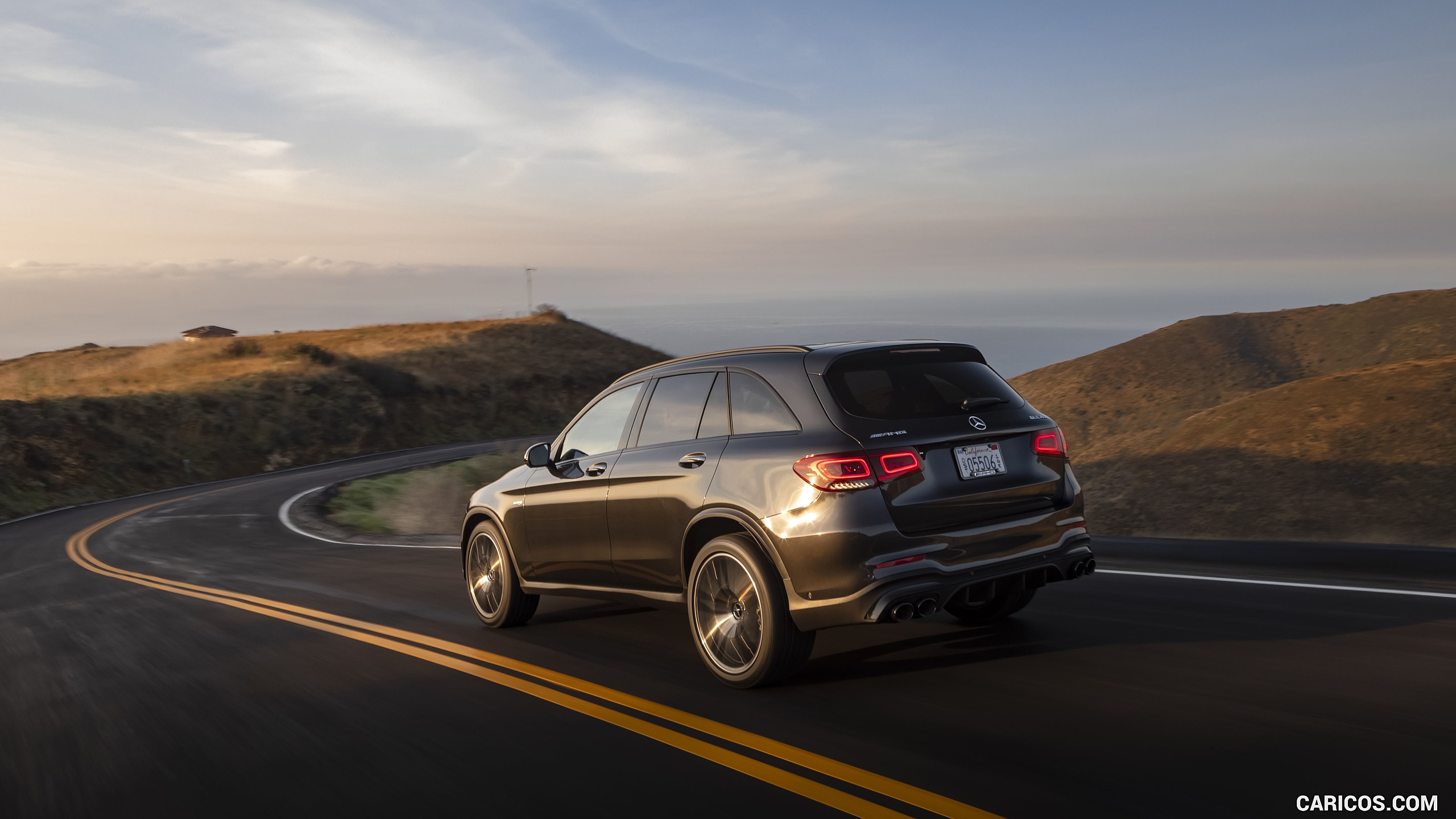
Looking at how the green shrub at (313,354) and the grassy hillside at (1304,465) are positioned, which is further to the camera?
the green shrub at (313,354)

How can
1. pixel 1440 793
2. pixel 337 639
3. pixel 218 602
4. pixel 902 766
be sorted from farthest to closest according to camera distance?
pixel 218 602 → pixel 337 639 → pixel 902 766 → pixel 1440 793

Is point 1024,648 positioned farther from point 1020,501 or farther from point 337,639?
point 337,639

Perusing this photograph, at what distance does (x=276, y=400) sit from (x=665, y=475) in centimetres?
4790

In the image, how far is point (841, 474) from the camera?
5.23 m

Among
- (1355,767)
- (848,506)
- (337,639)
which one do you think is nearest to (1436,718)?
Result: (1355,767)

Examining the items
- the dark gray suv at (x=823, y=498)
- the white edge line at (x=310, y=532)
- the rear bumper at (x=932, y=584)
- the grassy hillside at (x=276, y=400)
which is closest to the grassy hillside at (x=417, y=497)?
the white edge line at (x=310, y=532)

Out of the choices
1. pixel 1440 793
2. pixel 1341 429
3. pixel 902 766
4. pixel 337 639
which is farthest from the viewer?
pixel 1341 429

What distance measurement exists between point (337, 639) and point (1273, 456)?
15.2m

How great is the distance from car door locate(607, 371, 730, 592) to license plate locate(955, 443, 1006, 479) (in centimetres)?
126

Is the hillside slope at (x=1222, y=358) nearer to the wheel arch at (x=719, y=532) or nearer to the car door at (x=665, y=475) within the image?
the car door at (x=665, y=475)

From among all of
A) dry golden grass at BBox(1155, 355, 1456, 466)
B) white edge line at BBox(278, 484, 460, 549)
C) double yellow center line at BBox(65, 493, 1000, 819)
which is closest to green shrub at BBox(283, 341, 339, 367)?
white edge line at BBox(278, 484, 460, 549)

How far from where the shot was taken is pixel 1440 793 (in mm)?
3748

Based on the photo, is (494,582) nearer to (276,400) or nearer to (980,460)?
(980,460)

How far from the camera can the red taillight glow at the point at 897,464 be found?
17.2ft
